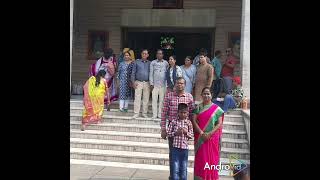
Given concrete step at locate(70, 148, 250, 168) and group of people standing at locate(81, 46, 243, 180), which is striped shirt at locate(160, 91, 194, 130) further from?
concrete step at locate(70, 148, 250, 168)

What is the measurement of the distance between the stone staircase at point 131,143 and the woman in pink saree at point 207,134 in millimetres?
1051

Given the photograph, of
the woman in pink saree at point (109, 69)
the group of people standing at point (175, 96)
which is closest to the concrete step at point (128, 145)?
the group of people standing at point (175, 96)

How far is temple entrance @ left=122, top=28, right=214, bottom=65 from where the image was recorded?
36.6 feet

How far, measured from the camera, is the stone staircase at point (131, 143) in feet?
24.3

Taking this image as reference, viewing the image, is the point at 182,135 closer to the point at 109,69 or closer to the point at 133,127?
the point at 133,127

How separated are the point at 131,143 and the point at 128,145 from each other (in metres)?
0.09

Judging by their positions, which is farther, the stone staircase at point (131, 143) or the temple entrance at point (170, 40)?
the temple entrance at point (170, 40)

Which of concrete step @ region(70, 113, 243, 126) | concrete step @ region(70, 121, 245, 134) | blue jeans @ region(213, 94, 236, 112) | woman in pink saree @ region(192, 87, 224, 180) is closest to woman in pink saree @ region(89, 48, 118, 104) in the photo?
concrete step @ region(70, 113, 243, 126)

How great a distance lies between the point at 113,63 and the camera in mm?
9438

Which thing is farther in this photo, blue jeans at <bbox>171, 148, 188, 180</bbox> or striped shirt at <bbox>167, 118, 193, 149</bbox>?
blue jeans at <bbox>171, 148, 188, 180</bbox>

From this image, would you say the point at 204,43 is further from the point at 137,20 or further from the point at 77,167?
the point at 77,167

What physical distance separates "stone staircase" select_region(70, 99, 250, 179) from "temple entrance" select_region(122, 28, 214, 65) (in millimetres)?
3057

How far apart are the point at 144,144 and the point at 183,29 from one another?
434 cm

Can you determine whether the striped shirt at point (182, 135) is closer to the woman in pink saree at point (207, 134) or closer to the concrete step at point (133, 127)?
the woman in pink saree at point (207, 134)
